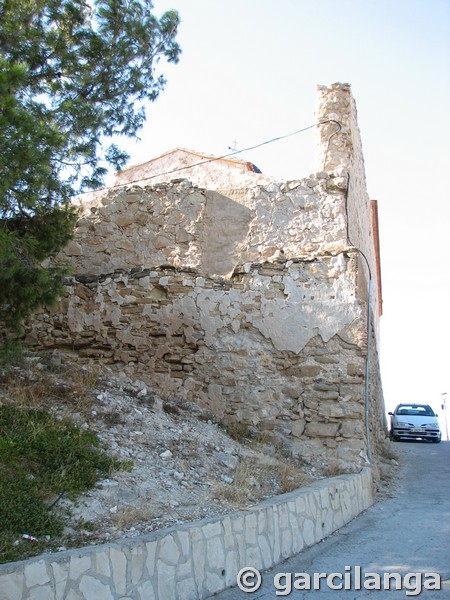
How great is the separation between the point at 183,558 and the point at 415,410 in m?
15.8

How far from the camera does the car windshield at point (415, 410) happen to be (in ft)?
61.0

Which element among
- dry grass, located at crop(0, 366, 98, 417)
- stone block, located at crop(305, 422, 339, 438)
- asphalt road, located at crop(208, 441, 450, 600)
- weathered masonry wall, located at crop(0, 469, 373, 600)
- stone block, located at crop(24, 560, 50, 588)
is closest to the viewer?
stone block, located at crop(24, 560, 50, 588)

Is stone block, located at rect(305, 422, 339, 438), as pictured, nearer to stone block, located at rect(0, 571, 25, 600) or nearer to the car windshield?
stone block, located at rect(0, 571, 25, 600)

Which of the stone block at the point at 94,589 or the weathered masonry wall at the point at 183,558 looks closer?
the weathered masonry wall at the point at 183,558

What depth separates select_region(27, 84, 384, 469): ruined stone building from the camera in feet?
27.7

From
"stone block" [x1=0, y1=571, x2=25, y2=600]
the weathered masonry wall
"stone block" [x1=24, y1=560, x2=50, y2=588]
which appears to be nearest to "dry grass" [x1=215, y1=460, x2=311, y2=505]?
the weathered masonry wall

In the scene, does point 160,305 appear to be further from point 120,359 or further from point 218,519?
point 218,519

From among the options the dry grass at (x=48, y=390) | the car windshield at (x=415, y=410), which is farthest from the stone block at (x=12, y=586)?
the car windshield at (x=415, y=410)

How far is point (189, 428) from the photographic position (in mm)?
7273

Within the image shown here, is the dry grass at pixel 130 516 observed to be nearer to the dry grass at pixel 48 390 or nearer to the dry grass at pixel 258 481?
the dry grass at pixel 258 481

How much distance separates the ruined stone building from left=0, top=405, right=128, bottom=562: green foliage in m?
2.97

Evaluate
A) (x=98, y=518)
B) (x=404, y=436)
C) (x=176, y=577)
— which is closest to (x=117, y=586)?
(x=176, y=577)

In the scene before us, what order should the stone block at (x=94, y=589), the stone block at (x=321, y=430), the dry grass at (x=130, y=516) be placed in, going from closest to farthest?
the stone block at (x=94, y=589)
the dry grass at (x=130, y=516)
the stone block at (x=321, y=430)

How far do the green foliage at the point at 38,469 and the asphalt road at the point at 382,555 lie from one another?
4.49 feet
